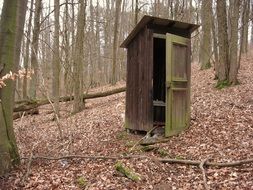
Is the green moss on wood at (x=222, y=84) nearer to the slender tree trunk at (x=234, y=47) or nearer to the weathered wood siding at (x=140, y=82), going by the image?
the slender tree trunk at (x=234, y=47)

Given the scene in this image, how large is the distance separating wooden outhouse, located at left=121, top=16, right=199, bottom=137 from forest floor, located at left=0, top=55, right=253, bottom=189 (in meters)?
0.43

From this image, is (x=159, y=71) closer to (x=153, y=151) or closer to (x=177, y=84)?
(x=177, y=84)

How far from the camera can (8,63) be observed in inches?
240

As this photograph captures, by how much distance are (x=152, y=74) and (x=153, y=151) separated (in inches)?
79.8

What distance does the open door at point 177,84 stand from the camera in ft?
25.9

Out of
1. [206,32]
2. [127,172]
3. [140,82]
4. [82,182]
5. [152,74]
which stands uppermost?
[206,32]

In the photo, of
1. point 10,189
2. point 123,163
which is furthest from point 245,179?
point 10,189

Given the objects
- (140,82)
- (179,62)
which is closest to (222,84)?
(179,62)

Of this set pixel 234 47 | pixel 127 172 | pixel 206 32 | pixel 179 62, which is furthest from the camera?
pixel 206 32

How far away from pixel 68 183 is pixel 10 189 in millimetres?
911

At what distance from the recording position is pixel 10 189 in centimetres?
547

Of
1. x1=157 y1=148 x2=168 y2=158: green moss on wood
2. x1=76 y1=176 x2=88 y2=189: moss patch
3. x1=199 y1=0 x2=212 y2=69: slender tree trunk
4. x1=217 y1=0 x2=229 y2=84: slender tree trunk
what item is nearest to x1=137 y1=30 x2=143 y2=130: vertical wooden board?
x1=157 y1=148 x2=168 y2=158: green moss on wood

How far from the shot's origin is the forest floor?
18.2ft

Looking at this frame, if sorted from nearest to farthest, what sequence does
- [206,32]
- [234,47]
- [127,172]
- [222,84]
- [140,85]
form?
[127,172], [140,85], [234,47], [222,84], [206,32]
